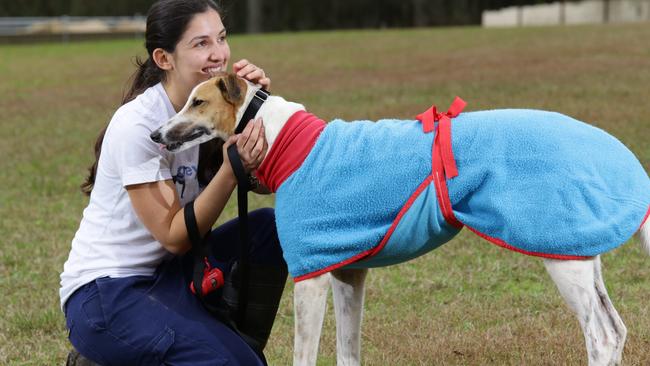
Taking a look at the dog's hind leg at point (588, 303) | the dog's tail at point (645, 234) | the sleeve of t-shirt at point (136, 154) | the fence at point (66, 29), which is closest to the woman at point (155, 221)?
the sleeve of t-shirt at point (136, 154)

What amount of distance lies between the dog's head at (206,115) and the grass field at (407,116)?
1431 millimetres

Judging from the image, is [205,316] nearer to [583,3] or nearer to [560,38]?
[560,38]

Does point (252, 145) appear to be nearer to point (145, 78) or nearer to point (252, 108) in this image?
point (252, 108)

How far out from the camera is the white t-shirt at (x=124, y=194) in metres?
4.15

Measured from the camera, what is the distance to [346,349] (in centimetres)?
439

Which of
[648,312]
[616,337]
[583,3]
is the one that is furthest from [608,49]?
[583,3]

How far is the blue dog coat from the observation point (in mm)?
3738

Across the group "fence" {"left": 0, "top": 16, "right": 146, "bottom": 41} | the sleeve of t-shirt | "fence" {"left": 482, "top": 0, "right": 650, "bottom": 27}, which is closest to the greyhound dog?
the sleeve of t-shirt

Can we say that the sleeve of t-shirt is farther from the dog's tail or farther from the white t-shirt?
the dog's tail

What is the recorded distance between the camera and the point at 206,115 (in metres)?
4.10

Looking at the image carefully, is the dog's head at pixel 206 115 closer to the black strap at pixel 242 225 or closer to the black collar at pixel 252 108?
the black collar at pixel 252 108

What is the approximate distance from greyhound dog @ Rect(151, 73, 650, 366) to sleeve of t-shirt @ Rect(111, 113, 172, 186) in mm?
107

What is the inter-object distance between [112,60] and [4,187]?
17.2m

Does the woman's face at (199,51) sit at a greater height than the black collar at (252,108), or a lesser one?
greater
